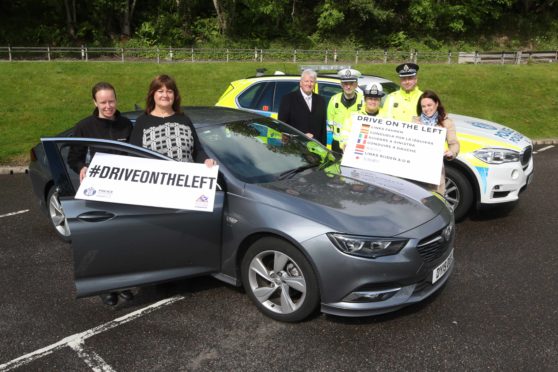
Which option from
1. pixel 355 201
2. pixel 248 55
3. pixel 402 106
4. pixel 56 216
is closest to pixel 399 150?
pixel 402 106

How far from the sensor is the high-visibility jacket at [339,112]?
531 cm

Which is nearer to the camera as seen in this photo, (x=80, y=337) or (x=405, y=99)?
(x=80, y=337)

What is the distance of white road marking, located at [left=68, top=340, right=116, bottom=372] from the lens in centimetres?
298

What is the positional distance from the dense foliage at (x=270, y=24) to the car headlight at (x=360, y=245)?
99.7ft

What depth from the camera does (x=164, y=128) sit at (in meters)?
3.63

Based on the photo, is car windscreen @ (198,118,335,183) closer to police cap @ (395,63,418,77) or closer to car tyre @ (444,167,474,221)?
police cap @ (395,63,418,77)

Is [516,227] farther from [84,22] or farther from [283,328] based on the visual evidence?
[84,22]

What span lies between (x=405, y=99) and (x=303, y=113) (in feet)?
3.74

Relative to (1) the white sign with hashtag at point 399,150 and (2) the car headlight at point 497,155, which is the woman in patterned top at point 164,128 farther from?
(2) the car headlight at point 497,155

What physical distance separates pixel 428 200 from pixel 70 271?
10.8 feet

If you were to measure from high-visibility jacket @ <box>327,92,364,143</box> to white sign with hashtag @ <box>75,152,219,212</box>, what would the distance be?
2.35m

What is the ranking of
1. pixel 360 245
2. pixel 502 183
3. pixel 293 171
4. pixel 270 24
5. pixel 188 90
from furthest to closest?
pixel 270 24 < pixel 188 90 < pixel 502 183 < pixel 293 171 < pixel 360 245

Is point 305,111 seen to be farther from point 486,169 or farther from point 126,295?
point 126,295

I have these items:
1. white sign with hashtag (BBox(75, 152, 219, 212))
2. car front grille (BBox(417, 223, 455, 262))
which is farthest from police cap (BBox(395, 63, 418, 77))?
white sign with hashtag (BBox(75, 152, 219, 212))
